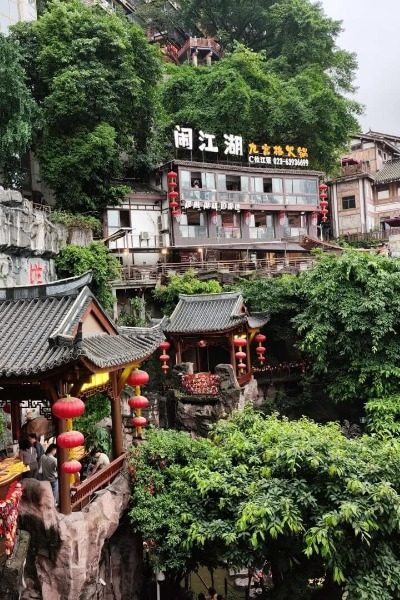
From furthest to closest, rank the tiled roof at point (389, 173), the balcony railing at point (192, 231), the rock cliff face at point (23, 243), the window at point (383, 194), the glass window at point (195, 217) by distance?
the window at point (383, 194) < the tiled roof at point (389, 173) < the glass window at point (195, 217) < the balcony railing at point (192, 231) < the rock cliff face at point (23, 243)

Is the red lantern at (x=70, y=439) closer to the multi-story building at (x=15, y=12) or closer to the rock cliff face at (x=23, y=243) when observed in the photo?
the rock cliff face at (x=23, y=243)

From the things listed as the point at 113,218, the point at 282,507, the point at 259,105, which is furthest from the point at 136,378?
the point at 259,105

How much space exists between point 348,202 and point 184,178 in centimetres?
2213

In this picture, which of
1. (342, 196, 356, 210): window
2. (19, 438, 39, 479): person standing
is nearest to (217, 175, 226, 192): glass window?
(342, 196, 356, 210): window

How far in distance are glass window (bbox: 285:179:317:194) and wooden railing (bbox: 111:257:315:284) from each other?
8.07 meters

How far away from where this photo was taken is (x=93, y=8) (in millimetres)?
36594

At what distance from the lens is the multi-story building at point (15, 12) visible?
35.9 metres

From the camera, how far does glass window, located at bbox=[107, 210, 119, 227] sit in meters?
37.2

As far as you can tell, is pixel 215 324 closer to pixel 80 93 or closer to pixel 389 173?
pixel 80 93

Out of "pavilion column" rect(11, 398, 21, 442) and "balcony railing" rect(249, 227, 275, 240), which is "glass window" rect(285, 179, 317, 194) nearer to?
"balcony railing" rect(249, 227, 275, 240)

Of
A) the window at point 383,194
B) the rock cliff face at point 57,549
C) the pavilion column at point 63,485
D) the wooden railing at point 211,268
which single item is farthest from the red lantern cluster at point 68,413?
the window at point 383,194

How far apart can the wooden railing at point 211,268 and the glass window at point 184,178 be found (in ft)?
19.6

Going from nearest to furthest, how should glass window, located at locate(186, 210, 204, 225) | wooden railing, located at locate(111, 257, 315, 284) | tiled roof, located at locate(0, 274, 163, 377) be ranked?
tiled roof, located at locate(0, 274, 163, 377), wooden railing, located at locate(111, 257, 315, 284), glass window, located at locate(186, 210, 204, 225)

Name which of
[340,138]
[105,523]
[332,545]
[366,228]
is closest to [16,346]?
[105,523]
